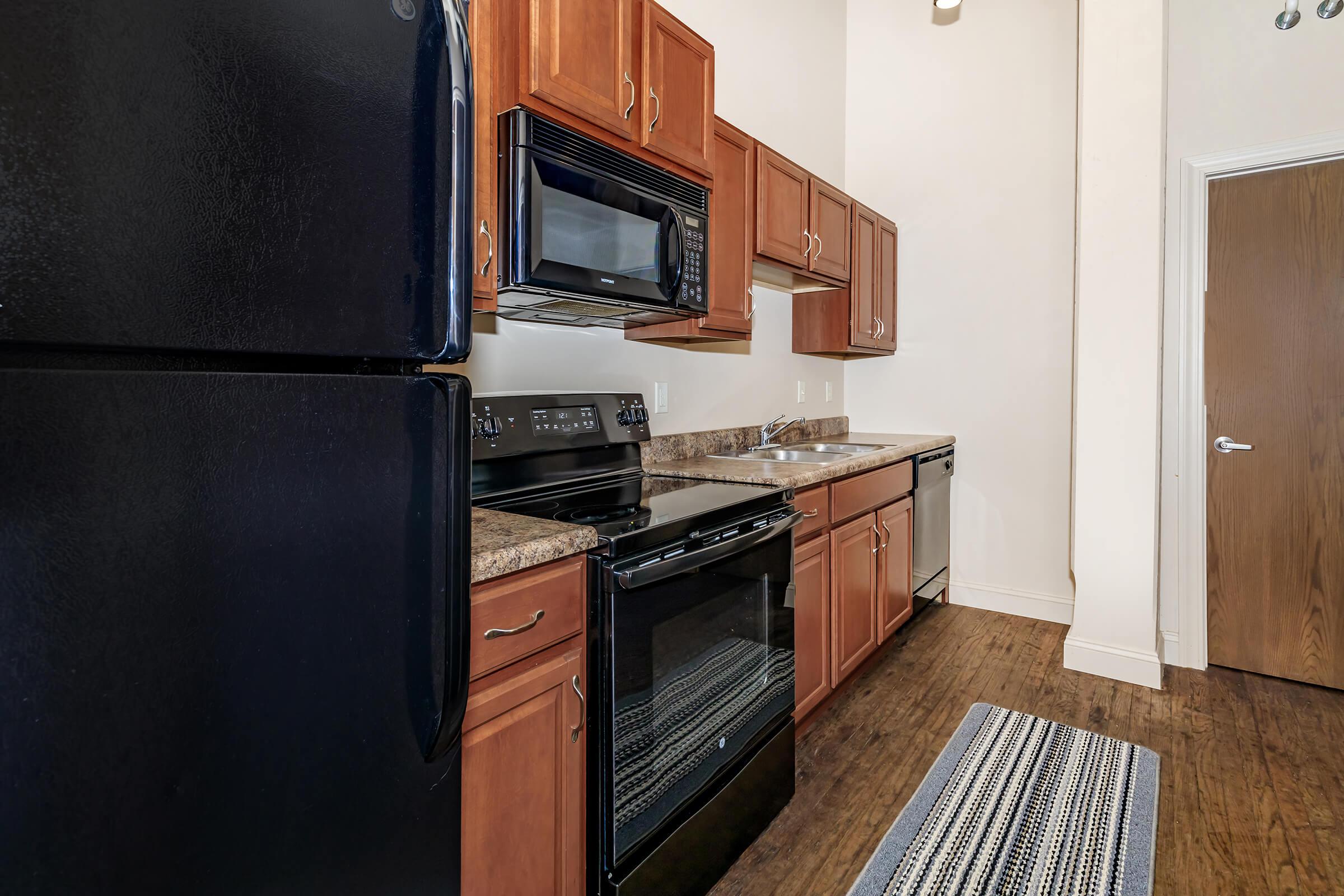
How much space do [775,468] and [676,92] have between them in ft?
3.97

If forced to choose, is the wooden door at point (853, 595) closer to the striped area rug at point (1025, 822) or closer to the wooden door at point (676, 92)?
the striped area rug at point (1025, 822)

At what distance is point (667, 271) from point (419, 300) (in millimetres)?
1279

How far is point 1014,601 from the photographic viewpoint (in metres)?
3.44

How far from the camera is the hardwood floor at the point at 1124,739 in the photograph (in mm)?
1598

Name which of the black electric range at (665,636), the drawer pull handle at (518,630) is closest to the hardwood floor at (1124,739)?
the black electric range at (665,636)

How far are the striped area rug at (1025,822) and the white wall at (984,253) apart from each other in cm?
139

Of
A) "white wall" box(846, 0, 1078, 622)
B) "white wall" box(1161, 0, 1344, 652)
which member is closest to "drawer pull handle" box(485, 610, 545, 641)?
"white wall" box(1161, 0, 1344, 652)

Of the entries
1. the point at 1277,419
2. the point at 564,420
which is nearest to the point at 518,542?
the point at 564,420

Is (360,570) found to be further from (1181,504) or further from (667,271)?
(1181,504)

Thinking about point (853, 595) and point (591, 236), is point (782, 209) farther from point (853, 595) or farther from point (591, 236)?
point (853, 595)

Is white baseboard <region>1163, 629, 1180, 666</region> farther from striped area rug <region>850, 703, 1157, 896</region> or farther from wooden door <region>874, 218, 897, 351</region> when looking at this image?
wooden door <region>874, 218, 897, 351</region>

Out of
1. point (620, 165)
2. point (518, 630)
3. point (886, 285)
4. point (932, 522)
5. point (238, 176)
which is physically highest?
point (886, 285)

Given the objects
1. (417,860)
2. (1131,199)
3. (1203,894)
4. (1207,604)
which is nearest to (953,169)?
(1131,199)

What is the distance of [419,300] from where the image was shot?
668 mm
